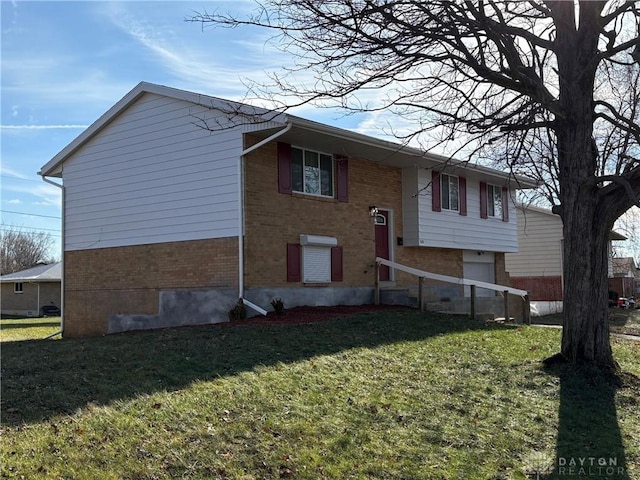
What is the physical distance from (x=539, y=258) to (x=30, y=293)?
3057 cm

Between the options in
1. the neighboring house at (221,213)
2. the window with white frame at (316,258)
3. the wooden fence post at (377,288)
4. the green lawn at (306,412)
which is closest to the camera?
the green lawn at (306,412)

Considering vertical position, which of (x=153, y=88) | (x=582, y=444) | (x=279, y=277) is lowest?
(x=582, y=444)

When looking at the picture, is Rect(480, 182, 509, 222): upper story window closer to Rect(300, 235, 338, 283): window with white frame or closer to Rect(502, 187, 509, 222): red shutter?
Rect(502, 187, 509, 222): red shutter

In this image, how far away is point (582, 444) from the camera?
630 centimetres

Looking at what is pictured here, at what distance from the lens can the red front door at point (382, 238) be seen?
18484mm

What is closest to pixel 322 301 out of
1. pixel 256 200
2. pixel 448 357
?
pixel 256 200

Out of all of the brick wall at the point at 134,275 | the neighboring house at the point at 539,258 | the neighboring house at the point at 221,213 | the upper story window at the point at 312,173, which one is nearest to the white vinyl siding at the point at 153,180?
the neighboring house at the point at 221,213

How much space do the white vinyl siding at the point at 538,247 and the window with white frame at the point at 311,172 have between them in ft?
52.0

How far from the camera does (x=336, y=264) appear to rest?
1633 centimetres

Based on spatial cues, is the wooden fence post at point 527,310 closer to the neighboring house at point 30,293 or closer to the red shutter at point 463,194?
the red shutter at point 463,194

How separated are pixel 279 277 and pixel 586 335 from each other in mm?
7601

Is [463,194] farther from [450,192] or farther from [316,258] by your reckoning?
[316,258]

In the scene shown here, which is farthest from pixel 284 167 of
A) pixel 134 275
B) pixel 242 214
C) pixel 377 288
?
pixel 134 275

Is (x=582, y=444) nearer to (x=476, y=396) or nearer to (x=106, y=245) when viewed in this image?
(x=476, y=396)
